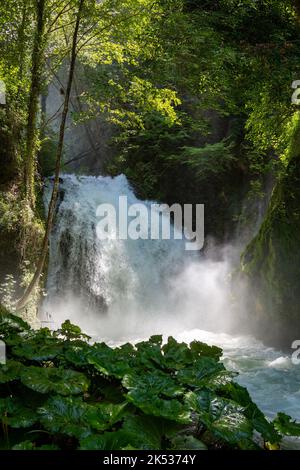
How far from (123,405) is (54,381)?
570mm

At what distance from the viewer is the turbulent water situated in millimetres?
10297

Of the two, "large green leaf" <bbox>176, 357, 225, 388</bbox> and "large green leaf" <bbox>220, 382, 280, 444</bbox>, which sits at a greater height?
"large green leaf" <bbox>176, 357, 225, 388</bbox>

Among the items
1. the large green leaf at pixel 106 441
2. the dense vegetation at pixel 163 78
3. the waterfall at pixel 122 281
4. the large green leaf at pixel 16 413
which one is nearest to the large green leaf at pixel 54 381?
the large green leaf at pixel 16 413

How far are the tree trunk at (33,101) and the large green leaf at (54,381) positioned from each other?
19.8 feet

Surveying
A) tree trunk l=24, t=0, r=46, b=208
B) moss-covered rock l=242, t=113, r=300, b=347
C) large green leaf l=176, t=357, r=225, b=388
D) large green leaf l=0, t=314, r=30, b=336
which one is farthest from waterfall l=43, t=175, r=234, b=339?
large green leaf l=176, t=357, r=225, b=388

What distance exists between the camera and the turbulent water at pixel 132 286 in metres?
10.3

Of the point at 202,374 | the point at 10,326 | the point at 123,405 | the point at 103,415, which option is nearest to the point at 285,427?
the point at 202,374

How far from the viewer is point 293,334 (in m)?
8.02

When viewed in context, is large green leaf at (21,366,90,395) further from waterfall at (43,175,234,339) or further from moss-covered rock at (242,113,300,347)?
waterfall at (43,175,234,339)

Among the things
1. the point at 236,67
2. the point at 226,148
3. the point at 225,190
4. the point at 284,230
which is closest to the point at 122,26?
the point at 236,67

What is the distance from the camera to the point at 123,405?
2568 millimetres

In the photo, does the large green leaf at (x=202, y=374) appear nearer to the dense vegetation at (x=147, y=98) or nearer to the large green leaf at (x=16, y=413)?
the dense vegetation at (x=147, y=98)

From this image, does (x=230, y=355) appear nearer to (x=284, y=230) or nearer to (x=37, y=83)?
(x=284, y=230)

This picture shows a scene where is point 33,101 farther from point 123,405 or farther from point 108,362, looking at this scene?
point 123,405
